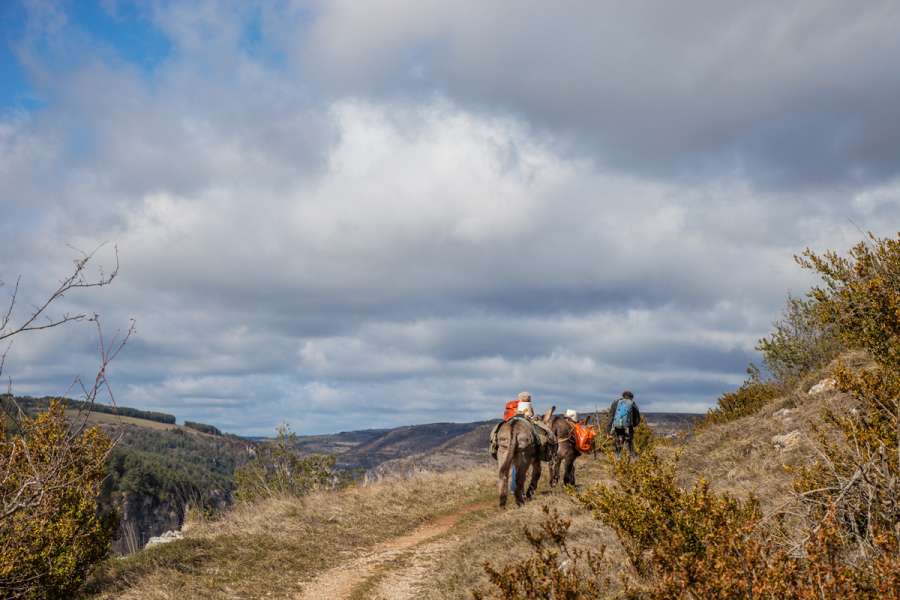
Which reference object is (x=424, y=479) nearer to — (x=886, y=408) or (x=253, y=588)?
(x=253, y=588)

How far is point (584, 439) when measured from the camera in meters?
16.7

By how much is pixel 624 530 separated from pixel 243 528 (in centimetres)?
1080

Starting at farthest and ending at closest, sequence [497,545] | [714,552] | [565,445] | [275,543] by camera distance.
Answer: [565,445], [275,543], [497,545], [714,552]

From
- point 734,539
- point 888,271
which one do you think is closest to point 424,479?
point 888,271

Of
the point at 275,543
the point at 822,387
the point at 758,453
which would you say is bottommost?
the point at 275,543

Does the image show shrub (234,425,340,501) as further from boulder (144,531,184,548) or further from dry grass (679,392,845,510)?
dry grass (679,392,845,510)

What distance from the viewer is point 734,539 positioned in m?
4.89

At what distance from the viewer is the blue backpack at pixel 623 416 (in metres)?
20.2

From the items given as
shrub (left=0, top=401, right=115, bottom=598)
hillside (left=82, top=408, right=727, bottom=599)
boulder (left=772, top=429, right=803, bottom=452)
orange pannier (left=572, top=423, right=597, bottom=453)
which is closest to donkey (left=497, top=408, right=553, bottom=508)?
hillside (left=82, top=408, right=727, bottom=599)

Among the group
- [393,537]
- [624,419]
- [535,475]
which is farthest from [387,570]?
[624,419]

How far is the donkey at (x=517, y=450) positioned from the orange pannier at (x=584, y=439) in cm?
197

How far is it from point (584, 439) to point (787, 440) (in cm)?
478

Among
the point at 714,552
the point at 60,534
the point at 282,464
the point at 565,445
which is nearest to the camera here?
the point at 714,552

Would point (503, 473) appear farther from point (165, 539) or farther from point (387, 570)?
point (165, 539)
